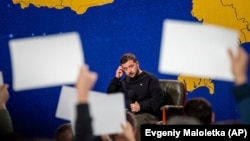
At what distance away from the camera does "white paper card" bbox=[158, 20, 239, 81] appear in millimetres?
1762

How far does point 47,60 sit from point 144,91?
1.50 meters

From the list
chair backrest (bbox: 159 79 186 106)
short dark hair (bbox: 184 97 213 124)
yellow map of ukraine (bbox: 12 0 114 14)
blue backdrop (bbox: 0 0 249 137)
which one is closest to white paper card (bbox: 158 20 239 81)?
short dark hair (bbox: 184 97 213 124)

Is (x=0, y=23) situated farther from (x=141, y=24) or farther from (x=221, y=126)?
(x=221, y=126)

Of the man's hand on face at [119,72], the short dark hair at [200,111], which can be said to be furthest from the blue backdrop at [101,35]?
the short dark hair at [200,111]

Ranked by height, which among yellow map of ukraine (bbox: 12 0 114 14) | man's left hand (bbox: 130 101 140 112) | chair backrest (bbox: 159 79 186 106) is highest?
yellow map of ukraine (bbox: 12 0 114 14)

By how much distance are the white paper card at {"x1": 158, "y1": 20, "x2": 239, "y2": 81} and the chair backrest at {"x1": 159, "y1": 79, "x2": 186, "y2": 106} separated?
59.4 inches

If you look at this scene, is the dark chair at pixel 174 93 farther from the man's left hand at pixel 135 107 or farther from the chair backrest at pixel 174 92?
the man's left hand at pixel 135 107

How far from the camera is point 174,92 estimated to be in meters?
3.36

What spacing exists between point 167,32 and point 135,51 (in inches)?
81.7

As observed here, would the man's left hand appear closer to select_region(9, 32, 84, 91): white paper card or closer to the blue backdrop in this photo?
the blue backdrop

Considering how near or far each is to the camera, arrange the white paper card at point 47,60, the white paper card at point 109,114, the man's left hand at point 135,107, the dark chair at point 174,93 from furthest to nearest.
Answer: the dark chair at point 174,93 < the man's left hand at point 135,107 < the white paper card at point 47,60 < the white paper card at point 109,114

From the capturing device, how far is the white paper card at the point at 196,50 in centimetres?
176

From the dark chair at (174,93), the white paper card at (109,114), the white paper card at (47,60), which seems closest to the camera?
the white paper card at (109,114)

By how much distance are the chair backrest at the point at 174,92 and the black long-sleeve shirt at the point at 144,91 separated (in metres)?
0.15
